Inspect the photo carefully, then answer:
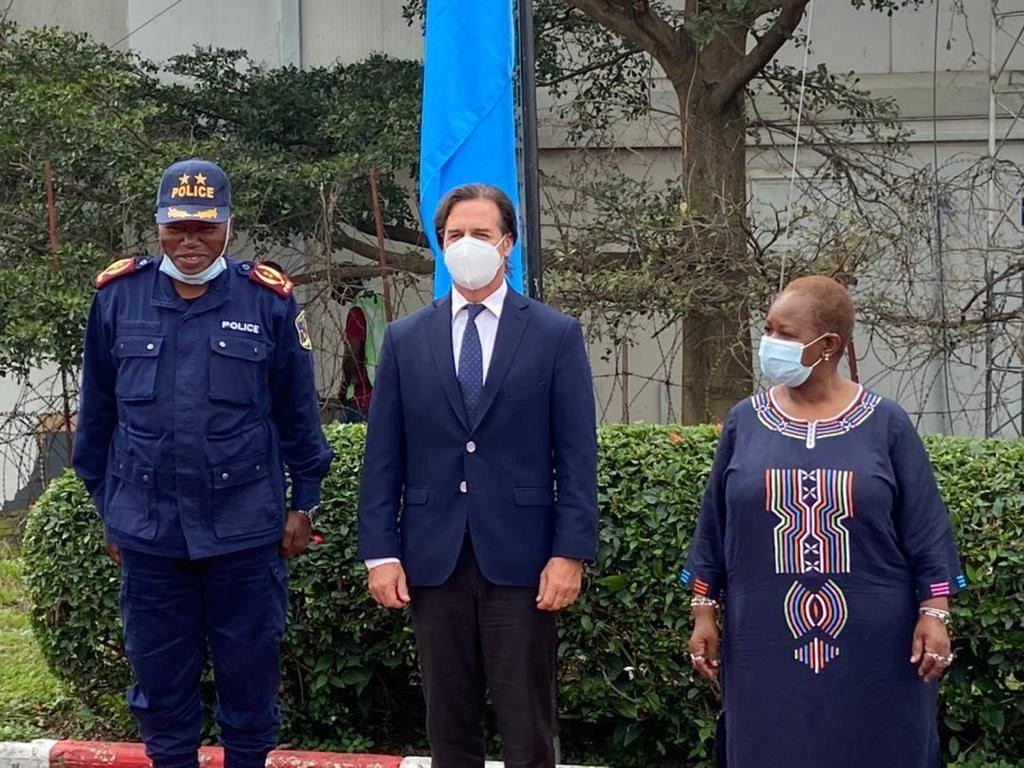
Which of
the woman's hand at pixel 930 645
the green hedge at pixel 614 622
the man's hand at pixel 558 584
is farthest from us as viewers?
the green hedge at pixel 614 622

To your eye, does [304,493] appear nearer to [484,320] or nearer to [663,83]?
[484,320]

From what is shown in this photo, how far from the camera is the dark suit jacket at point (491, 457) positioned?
13.0ft

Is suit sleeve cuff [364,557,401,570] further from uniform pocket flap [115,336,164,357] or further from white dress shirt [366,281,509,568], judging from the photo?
uniform pocket flap [115,336,164,357]

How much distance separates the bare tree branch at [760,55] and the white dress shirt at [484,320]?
538 cm

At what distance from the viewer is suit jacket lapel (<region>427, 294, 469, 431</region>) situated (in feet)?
13.1

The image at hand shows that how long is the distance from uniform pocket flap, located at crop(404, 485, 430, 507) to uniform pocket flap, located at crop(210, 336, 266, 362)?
666mm

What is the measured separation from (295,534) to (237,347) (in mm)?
637

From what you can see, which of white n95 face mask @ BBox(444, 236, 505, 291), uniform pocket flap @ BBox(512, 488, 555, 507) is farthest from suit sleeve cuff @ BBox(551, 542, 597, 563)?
white n95 face mask @ BBox(444, 236, 505, 291)

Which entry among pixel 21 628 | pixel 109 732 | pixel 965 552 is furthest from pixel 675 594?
pixel 21 628

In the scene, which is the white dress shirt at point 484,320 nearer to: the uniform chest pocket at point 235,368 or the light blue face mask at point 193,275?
the uniform chest pocket at point 235,368

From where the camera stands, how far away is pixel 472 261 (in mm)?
3943

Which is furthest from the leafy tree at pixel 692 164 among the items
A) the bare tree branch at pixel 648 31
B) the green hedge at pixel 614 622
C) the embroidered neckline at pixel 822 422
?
the embroidered neckline at pixel 822 422

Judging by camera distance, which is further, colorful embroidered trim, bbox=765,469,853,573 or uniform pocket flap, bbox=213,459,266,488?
uniform pocket flap, bbox=213,459,266,488

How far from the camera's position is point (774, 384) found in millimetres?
3779
